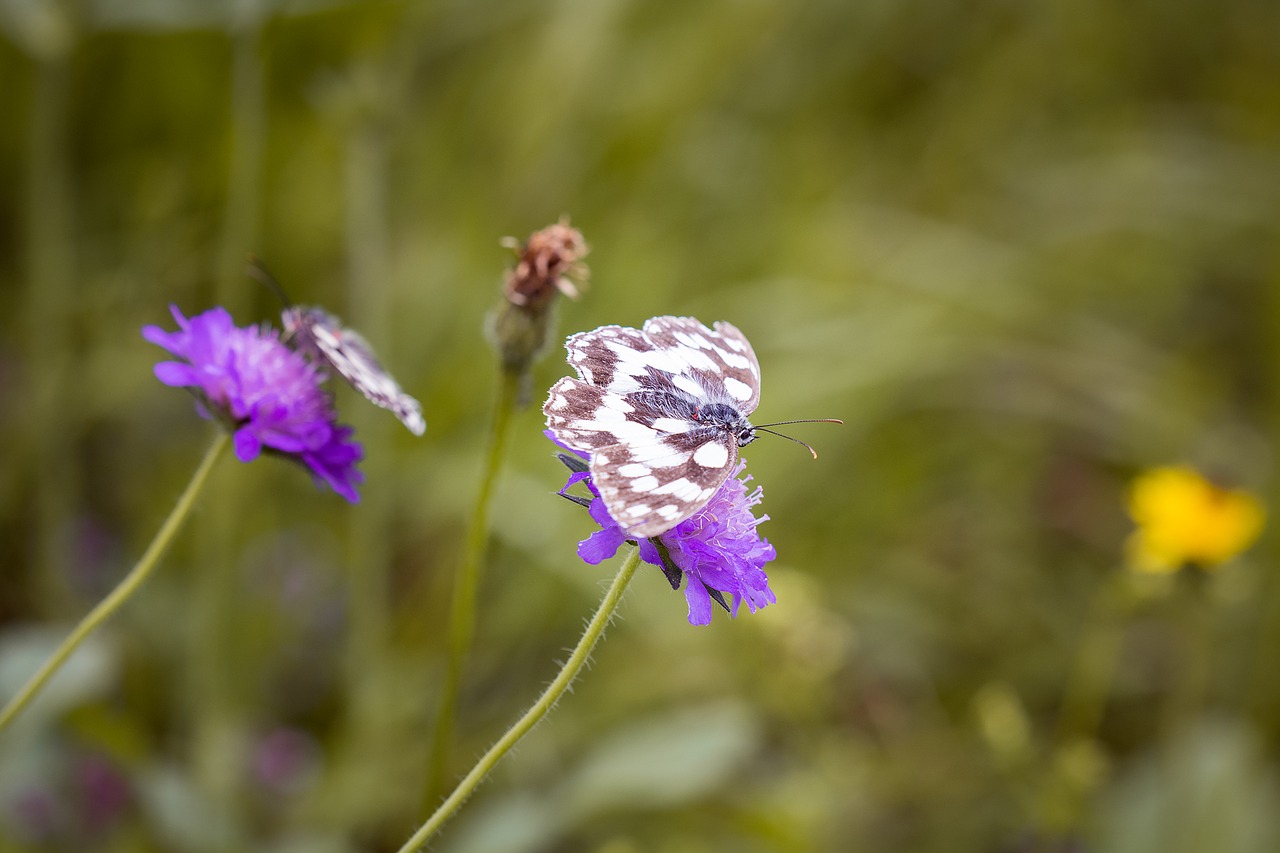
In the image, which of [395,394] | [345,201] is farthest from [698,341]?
[345,201]

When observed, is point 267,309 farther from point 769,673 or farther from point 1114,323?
point 1114,323

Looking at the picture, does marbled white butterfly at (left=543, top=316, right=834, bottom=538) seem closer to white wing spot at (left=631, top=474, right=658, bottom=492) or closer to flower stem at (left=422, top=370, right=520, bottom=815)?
white wing spot at (left=631, top=474, right=658, bottom=492)

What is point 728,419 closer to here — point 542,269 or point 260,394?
point 542,269

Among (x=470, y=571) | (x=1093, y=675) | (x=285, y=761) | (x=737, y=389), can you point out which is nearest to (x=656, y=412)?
(x=737, y=389)

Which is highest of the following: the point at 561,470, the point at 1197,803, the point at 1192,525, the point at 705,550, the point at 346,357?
the point at 346,357

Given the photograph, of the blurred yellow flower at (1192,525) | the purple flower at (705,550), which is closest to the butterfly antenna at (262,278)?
the purple flower at (705,550)

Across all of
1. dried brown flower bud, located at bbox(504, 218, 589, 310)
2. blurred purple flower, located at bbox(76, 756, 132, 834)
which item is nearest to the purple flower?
dried brown flower bud, located at bbox(504, 218, 589, 310)

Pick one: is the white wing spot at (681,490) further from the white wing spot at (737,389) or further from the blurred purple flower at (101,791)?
the blurred purple flower at (101,791)
